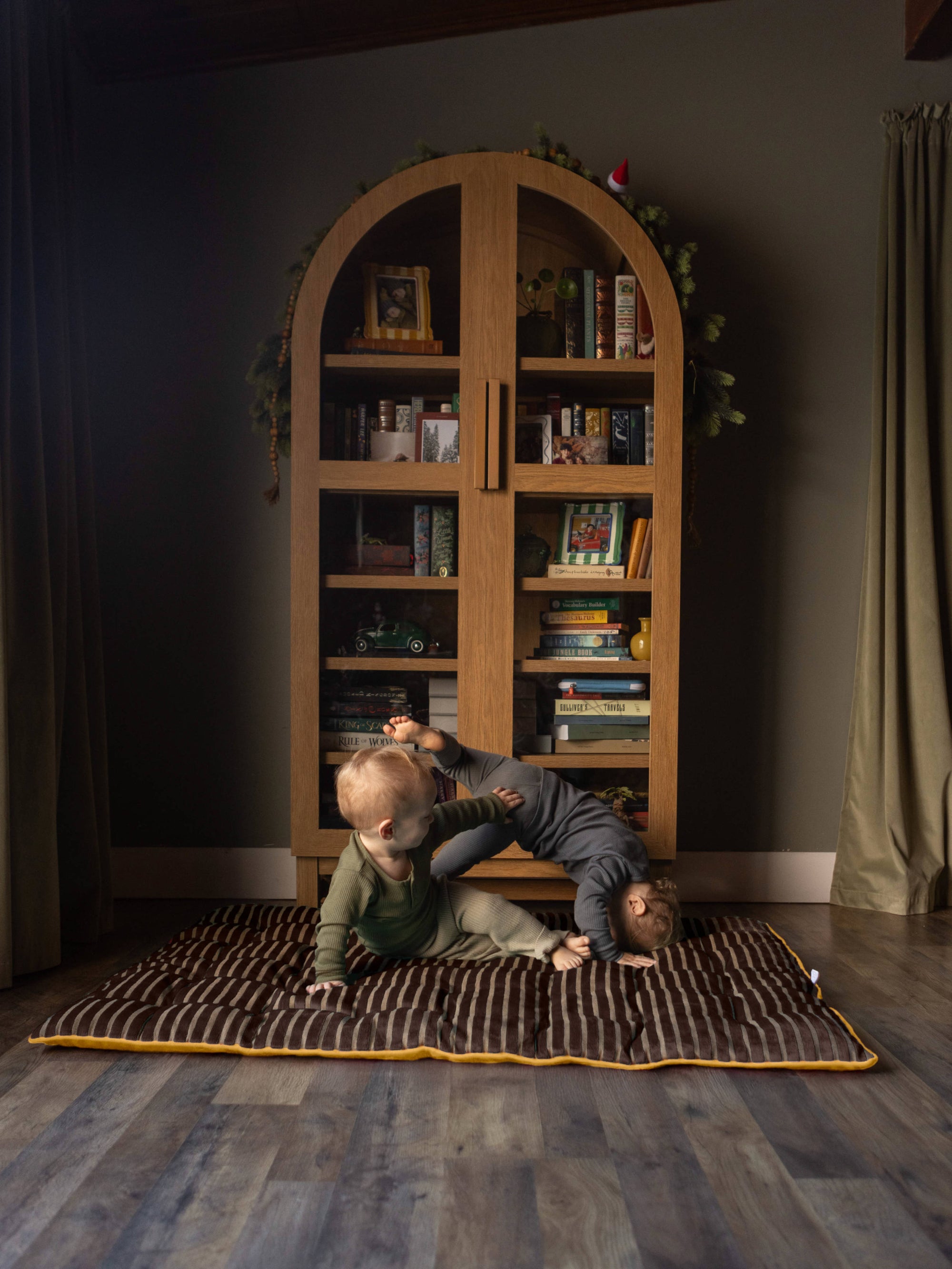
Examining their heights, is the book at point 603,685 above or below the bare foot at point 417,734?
above

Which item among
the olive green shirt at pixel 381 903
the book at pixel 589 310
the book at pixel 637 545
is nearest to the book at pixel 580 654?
the book at pixel 637 545

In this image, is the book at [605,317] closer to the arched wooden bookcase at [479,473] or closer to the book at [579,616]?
the arched wooden bookcase at [479,473]

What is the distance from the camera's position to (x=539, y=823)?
2266mm

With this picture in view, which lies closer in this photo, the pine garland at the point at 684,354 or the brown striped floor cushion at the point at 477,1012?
the brown striped floor cushion at the point at 477,1012

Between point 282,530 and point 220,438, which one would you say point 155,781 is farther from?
point 220,438

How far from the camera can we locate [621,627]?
8.16 ft

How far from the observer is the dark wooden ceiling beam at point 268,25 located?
8.63ft

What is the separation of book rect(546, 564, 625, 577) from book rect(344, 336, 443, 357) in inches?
25.6

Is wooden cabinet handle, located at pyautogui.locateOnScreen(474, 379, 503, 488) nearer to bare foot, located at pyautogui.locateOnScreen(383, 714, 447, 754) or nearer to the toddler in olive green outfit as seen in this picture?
bare foot, located at pyautogui.locateOnScreen(383, 714, 447, 754)

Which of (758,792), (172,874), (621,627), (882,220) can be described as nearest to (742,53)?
(882,220)

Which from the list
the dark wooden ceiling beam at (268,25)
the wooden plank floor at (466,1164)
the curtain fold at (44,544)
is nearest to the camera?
the wooden plank floor at (466,1164)

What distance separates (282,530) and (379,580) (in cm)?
55

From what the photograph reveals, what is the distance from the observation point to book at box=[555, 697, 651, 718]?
8.09 feet

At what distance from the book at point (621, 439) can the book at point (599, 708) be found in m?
0.65
